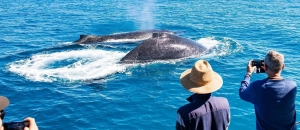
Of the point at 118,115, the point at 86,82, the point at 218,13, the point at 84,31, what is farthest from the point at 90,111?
the point at 218,13

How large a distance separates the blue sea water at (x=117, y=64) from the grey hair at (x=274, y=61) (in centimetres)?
577

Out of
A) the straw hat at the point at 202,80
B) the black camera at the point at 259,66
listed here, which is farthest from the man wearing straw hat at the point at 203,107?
the black camera at the point at 259,66

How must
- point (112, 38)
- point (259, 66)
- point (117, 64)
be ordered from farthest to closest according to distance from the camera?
point (112, 38) → point (117, 64) → point (259, 66)

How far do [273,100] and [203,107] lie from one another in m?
1.42

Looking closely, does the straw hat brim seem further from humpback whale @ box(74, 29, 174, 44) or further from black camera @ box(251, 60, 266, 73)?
humpback whale @ box(74, 29, 174, 44)

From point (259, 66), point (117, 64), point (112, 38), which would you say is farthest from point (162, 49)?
point (259, 66)

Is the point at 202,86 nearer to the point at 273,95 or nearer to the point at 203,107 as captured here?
the point at 203,107

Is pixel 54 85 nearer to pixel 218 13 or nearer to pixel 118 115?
pixel 118 115

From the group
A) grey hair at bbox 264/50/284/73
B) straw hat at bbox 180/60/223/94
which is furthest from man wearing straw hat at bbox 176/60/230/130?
grey hair at bbox 264/50/284/73

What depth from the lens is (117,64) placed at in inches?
728

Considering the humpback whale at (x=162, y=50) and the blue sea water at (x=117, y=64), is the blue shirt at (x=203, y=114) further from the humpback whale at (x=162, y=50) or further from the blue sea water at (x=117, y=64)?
the humpback whale at (x=162, y=50)

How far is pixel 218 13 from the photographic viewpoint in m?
36.7

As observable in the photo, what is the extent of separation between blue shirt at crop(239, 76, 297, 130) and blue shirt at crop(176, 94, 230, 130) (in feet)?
2.68

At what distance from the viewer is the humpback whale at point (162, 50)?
19.0 m
